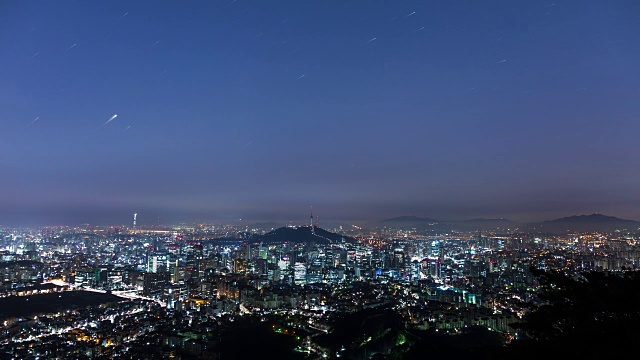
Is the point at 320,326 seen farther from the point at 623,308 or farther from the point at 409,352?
the point at 623,308

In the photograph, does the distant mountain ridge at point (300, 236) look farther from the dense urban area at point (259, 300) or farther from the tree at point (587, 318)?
the tree at point (587, 318)

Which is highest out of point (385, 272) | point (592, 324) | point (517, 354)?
point (592, 324)

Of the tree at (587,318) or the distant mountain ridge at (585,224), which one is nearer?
the tree at (587,318)

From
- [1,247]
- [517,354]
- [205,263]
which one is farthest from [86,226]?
[517,354]

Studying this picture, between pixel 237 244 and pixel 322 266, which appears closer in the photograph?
pixel 322 266

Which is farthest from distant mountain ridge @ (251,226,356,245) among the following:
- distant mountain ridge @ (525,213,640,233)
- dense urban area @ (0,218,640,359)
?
distant mountain ridge @ (525,213,640,233)


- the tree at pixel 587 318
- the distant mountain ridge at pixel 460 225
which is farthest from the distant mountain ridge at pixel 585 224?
the tree at pixel 587 318

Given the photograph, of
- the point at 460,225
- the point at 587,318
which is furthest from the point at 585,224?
the point at 587,318

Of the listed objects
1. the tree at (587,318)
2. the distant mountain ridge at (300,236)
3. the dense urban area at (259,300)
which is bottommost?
the dense urban area at (259,300)

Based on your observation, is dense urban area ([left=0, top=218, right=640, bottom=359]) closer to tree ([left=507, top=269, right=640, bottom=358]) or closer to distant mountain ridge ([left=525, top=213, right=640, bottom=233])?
tree ([left=507, top=269, right=640, bottom=358])
